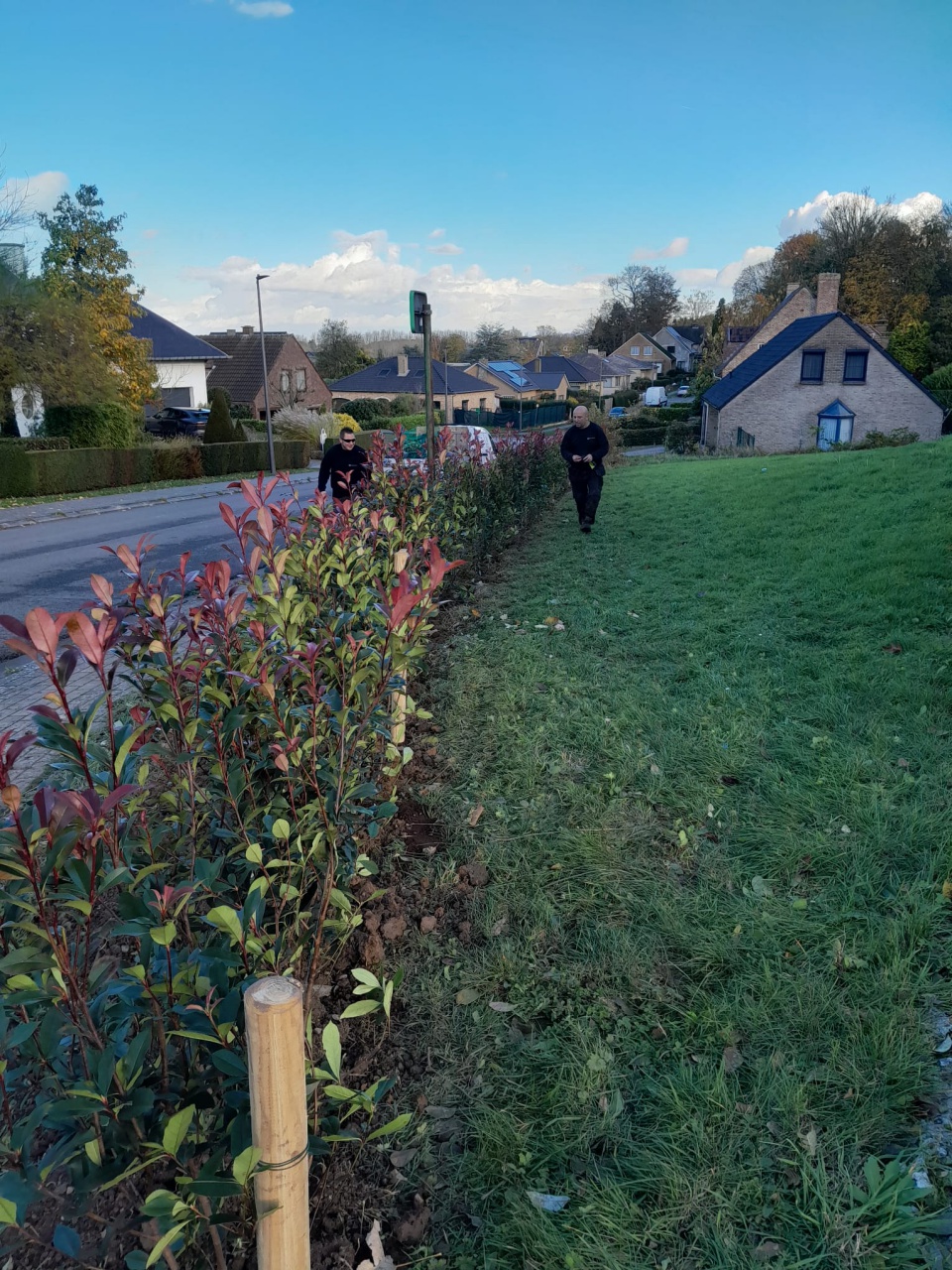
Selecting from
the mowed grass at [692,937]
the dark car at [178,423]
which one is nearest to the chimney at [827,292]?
the dark car at [178,423]

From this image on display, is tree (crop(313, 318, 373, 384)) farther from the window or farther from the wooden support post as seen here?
the wooden support post

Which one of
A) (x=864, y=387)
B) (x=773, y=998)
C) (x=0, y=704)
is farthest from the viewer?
(x=864, y=387)

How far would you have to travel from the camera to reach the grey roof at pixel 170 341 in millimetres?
40281

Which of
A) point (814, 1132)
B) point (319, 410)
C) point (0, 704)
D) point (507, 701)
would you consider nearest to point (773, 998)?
point (814, 1132)

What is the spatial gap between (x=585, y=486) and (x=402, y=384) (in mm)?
52206

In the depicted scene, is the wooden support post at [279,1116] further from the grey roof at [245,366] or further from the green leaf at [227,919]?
the grey roof at [245,366]

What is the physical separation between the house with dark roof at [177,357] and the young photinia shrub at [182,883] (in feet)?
135

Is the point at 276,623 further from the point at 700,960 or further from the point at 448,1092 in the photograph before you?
the point at 700,960

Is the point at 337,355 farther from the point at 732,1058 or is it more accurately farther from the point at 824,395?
the point at 732,1058

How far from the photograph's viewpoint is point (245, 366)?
171ft

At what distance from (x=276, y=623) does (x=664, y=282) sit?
12125 centimetres

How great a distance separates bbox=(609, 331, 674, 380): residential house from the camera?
102m

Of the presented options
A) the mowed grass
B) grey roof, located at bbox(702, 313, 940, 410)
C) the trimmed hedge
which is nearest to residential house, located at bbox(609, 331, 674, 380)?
grey roof, located at bbox(702, 313, 940, 410)

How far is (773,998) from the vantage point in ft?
8.54
